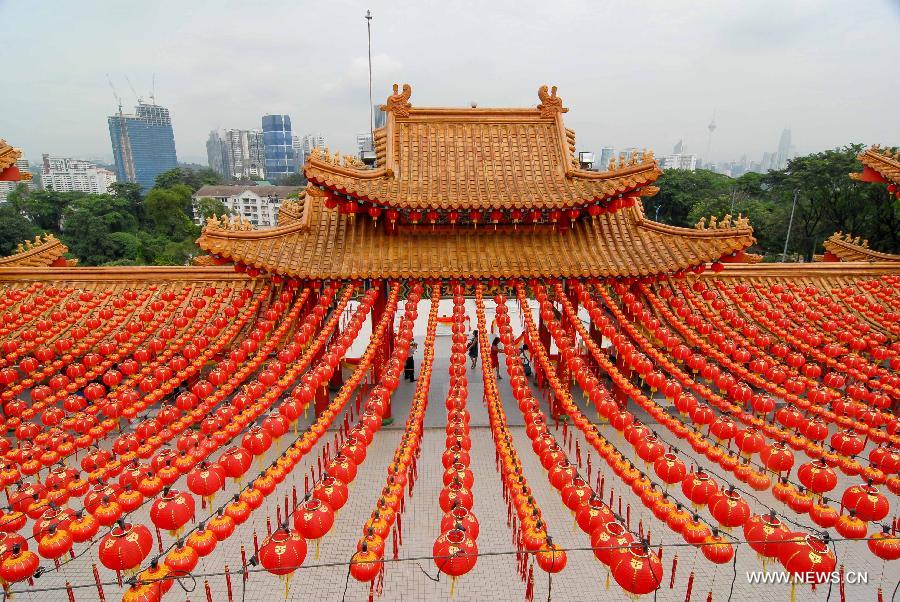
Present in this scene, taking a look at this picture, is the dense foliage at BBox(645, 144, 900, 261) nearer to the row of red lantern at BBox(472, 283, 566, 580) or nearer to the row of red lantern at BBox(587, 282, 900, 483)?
the row of red lantern at BBox(587, 282, 900, 483)

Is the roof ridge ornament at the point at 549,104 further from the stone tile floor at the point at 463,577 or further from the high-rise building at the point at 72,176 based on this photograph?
the high-rise building at the point at 72,176

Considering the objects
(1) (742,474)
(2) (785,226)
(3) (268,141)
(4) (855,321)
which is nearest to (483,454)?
(1) (742,474)

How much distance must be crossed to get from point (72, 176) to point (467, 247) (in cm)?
13236

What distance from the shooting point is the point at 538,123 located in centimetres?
1272

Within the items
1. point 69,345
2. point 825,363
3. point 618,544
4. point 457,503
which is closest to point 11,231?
point 69,345

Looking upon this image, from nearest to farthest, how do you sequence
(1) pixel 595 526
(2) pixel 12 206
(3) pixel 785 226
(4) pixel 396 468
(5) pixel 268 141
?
(1) pixel 595 526, (4) pixel 396 468, (3) pixel 785 226, (2) pixel 12 206, (5) pixel 268 141

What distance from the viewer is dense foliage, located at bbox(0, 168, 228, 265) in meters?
44.0

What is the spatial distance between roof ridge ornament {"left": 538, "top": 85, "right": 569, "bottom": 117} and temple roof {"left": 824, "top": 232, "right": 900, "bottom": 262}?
8609mm

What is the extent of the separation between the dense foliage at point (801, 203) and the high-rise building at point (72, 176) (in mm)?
115015

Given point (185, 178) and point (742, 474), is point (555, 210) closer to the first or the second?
point (742, 474)

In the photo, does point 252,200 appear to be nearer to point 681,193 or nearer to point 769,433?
point 681,193

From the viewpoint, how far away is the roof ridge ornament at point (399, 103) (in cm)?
1233

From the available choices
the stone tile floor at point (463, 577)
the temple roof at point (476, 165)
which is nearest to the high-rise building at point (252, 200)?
the temple roof at point (476, 165)

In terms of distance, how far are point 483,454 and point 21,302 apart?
1124cm
